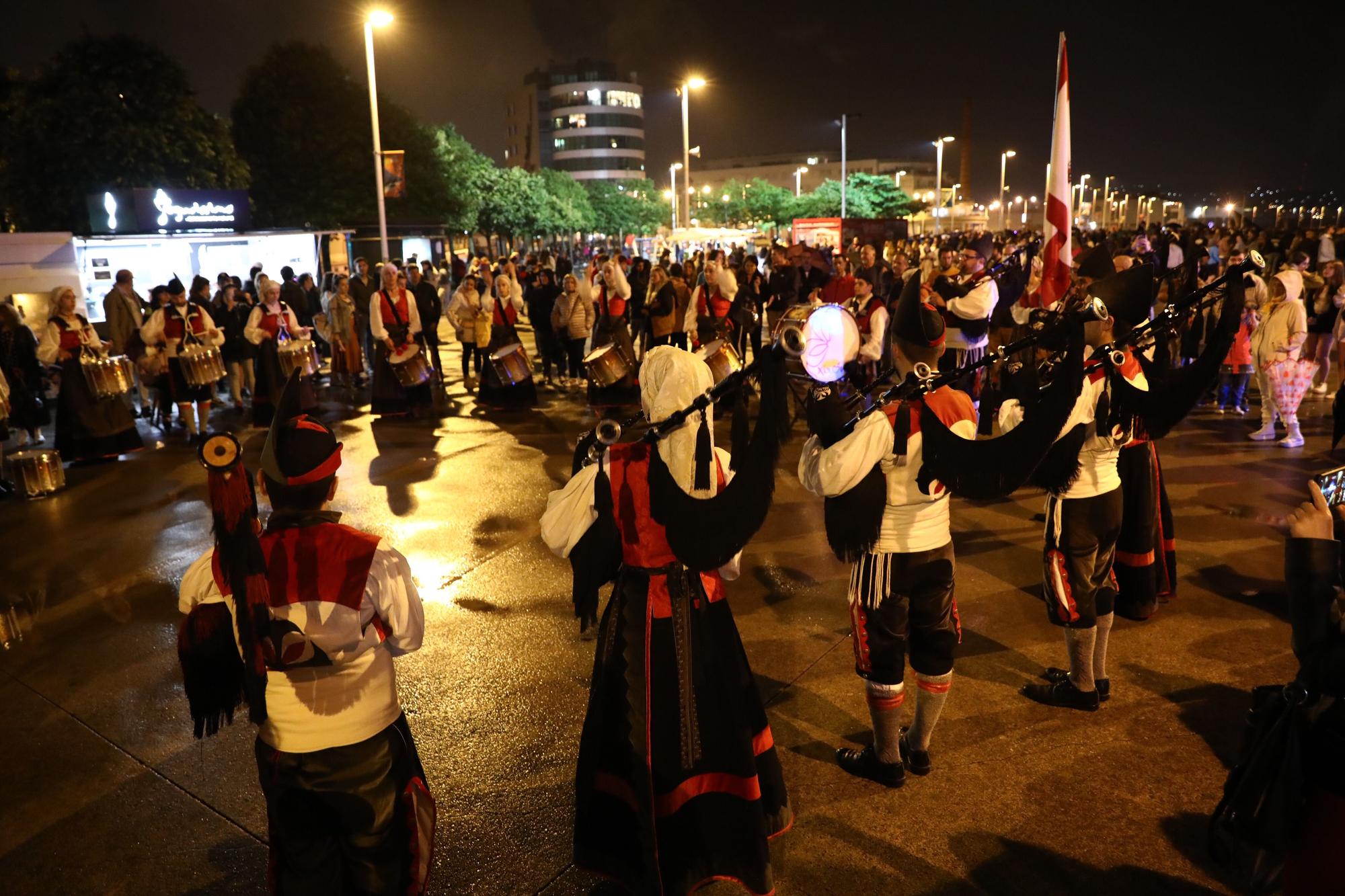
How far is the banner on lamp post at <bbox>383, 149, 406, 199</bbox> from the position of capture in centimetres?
2008

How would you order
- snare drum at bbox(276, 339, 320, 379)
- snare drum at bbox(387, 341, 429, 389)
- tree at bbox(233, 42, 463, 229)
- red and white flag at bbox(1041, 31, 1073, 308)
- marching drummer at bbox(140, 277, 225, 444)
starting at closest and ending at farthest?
1. red and white flag at bbox(1041, 31, 1073, 308)
2. marching drummer at bbox(140, 277, 225, 444)
3. snare drum at bbox(276, 339, 320, 379)
4. snare drum at bbox(387, 341, 429, 389)
5. tree at bbox(233, 42, 463, 229)

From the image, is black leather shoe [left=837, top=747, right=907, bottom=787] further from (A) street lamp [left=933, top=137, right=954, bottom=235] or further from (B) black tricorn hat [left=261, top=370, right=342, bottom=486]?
(A) street lamp [left=933, top=137, right=954, bottom=235]

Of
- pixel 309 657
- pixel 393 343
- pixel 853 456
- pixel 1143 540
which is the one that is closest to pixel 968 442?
pixel 853 456

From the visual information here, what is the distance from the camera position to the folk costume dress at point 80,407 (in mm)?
9492

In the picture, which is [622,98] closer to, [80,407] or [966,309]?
[80,407]

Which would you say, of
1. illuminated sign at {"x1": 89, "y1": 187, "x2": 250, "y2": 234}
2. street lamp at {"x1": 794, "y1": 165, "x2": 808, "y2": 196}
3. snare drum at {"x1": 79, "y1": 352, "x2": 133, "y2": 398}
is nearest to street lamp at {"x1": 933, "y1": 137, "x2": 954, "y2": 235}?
street lamp at {"x1": 794, "y1": 165, "x2": 808, "y2": 196}

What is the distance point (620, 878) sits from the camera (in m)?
3.13

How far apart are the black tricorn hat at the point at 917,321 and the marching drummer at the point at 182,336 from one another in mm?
9449

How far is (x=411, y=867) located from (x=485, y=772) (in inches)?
50.7

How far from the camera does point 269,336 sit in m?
11.4

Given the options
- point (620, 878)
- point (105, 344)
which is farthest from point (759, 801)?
point (105, 344)

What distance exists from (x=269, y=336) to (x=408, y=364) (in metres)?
1.77

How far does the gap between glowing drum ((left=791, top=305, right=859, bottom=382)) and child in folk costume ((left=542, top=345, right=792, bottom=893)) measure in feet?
1.38

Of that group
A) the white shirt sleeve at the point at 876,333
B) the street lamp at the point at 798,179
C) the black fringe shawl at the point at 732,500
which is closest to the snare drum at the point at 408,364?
the white shirt sleeve at the point at 876,333
